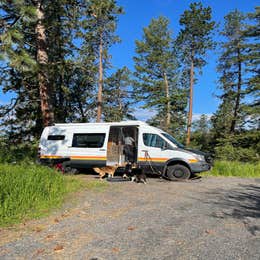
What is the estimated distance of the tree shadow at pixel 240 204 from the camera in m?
5.05

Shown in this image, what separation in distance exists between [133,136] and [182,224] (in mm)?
6526

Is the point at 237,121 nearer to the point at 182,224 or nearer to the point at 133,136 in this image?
the point at 133,136

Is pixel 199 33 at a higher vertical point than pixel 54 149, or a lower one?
higher

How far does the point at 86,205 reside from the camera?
19.2ft

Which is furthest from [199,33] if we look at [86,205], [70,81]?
[86,205]

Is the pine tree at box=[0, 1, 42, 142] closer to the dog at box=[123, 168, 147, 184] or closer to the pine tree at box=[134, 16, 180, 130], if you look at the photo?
the dog at box=[123, 168, 147, 184]

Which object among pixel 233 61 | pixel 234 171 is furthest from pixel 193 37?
pixel 234 171

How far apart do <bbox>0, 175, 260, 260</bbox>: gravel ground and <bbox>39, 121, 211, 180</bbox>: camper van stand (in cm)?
268

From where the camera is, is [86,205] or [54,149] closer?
[86,205]

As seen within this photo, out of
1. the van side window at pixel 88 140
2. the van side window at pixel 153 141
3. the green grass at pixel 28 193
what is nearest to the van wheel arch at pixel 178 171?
the van side window at pixel 153 141

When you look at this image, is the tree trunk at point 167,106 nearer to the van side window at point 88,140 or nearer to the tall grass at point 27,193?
the van side window at point 88,140

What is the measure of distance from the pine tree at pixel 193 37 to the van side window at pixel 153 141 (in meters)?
16.5

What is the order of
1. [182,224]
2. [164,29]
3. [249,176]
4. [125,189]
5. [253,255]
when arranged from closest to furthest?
[253,255], [182,224], [125,189], [249,176], [164,29]

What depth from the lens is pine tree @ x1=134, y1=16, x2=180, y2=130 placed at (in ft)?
96.2
